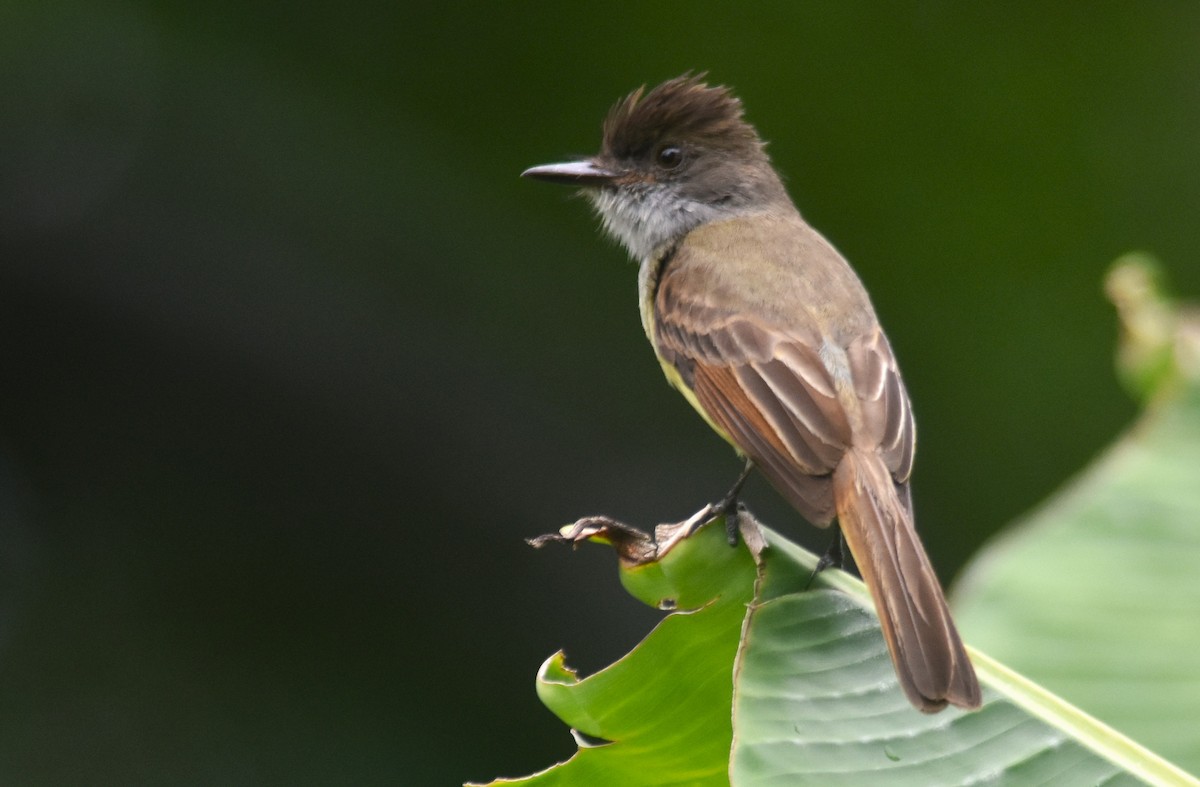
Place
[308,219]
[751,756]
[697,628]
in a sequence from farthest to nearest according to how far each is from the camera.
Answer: [308,219] < [697,628] < [751,756]

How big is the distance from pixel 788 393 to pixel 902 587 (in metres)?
0.85

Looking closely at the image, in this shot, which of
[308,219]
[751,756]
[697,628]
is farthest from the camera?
[308,219]

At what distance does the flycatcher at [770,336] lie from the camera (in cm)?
275

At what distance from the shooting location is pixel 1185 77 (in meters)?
6.37

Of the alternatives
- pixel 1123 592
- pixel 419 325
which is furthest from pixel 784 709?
pixel 419 325

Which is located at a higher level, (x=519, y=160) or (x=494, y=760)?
(x=519, y=160)

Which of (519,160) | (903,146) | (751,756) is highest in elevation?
(519,160)

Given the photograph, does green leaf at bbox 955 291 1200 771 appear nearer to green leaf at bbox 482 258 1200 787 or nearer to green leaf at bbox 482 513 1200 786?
green leaf at bbox 482 258 1200 787

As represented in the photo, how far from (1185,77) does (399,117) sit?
3361 millimetres

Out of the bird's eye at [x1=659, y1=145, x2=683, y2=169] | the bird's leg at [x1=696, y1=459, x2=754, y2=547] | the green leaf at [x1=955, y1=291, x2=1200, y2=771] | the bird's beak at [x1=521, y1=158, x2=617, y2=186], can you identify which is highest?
the bird's beak at [x1=521, y1=158, x2=617, y2=186]

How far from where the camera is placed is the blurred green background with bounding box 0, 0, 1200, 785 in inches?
251

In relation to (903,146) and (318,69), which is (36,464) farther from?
(903,146)

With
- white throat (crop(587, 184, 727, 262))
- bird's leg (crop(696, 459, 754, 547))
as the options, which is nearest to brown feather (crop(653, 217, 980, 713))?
bird's leg (crop(696, 459, 754, 547))

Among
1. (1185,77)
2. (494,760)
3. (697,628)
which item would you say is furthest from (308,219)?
(697,628)
